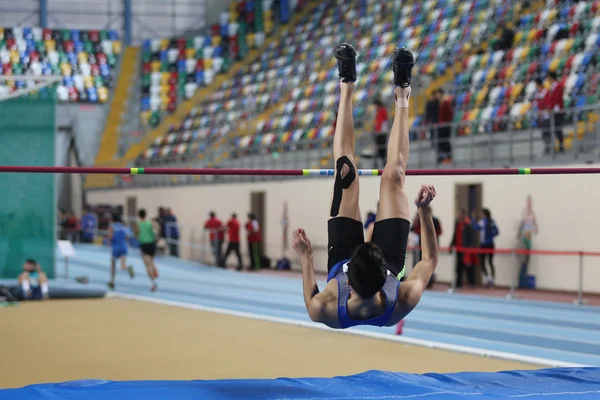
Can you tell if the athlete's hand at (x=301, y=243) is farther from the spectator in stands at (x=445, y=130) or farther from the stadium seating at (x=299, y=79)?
the stadium seating at (x=299, y=79)

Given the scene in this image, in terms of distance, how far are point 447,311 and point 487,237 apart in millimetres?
2756

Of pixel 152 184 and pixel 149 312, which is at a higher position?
pixel 152 184

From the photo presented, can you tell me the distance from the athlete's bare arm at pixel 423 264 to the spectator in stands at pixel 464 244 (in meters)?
9.46

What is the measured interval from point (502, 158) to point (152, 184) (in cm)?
1371

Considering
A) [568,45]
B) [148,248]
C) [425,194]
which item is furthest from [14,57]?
[425,194]

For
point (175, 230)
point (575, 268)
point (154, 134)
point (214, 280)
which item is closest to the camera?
point (575, 268)

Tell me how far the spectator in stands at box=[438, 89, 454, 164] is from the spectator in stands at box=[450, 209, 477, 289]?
123 cm

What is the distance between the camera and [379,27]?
25.9 metres

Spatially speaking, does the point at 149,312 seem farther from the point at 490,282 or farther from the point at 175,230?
the point at 175,230

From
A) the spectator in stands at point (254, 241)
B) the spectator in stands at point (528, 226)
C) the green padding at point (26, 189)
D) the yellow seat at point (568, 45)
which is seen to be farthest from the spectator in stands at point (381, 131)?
the green padding at point (26, 189)

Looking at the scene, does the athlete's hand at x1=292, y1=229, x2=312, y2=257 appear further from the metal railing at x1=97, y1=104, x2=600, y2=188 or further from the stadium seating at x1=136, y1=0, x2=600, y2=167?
the stadium seating at x1=136, y1=0, x2=600, y2=167

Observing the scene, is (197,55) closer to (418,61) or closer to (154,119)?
(154,119)

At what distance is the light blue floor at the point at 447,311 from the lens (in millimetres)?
9609

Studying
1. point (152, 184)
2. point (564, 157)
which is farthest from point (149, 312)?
point (152, 184)
